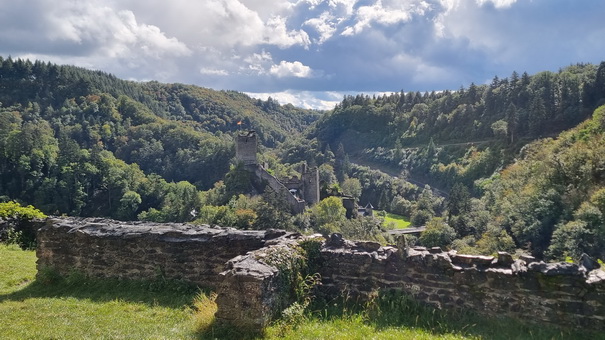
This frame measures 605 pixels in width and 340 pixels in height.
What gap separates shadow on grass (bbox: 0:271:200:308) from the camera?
8461 millimetres

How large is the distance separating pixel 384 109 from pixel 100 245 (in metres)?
156

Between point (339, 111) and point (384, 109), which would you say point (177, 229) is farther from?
point (339, 111)

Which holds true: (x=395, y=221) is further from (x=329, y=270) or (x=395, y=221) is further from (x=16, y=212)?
(x=329, y=270)

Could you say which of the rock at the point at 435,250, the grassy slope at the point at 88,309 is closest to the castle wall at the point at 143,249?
the grassy slope at the point at 88,309

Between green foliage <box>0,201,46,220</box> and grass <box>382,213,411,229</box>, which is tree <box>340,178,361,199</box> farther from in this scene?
green foliage <box>0,201,46,220</box>

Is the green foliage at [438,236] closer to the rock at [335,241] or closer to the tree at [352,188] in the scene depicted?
the tree at [352,188]

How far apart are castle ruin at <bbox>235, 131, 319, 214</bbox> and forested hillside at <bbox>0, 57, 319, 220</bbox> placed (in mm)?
12061

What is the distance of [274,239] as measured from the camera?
353 inches

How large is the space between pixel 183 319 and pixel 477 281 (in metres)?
5.16

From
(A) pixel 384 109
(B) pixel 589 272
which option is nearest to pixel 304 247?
(B) pixel 589 272

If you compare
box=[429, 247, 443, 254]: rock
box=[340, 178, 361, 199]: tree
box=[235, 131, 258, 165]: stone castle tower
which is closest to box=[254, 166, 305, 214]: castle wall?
box=[235, 131, 258, 165]: stone castle tower

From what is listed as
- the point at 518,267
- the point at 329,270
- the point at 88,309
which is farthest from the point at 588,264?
the point at 88,309

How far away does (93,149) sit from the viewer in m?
98.5

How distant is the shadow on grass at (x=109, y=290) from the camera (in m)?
8.46
